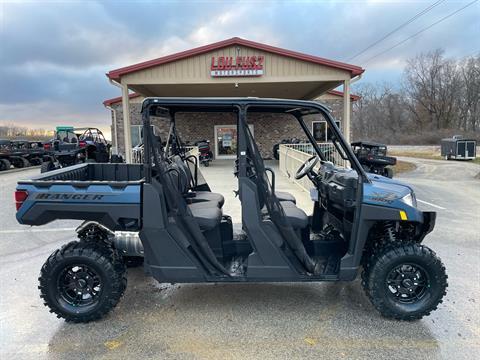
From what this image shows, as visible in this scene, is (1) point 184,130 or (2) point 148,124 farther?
(1) point 184,130

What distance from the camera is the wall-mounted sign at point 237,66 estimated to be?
12680mm

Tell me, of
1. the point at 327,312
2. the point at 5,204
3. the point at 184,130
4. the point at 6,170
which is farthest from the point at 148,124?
the point at 6,170

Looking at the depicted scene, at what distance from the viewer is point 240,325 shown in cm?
319

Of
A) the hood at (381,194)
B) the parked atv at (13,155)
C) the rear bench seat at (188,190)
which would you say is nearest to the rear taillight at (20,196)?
the rear bench seat at (188,190)

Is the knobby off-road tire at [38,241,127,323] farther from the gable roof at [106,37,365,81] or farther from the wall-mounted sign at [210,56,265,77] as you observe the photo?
the wall-mounted sign at [210,56,265,77]

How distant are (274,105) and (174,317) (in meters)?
2.13

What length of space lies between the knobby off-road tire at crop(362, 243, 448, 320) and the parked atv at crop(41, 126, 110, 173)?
1394cm

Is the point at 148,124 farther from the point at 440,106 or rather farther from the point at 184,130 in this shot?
the point at 440,106

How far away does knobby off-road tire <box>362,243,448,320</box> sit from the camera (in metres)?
3.18

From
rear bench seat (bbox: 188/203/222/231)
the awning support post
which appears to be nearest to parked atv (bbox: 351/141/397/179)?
the awning support post

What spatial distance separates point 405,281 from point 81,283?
2.90 metres

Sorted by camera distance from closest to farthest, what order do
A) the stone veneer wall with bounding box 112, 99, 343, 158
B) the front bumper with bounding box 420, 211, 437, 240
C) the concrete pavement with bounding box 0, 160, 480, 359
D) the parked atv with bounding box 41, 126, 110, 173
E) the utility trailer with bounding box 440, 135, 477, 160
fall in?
the concrete pavement with bounding box 0, 160, 480, 359 → the front bumper with bounding box 420, 211, 437, 240 → the parked atv with bounding box 41, 126, 110, 173 → the stone veneer wall with bounding box 112, 99, 343, 158 → the utility trailer with bounding box 440, 135, 477, 160

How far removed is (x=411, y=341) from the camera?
2.93 metres

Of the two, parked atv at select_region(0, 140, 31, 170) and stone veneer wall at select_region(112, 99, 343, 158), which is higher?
stone veneer wall at select_region(112, 99, 343, 158)
